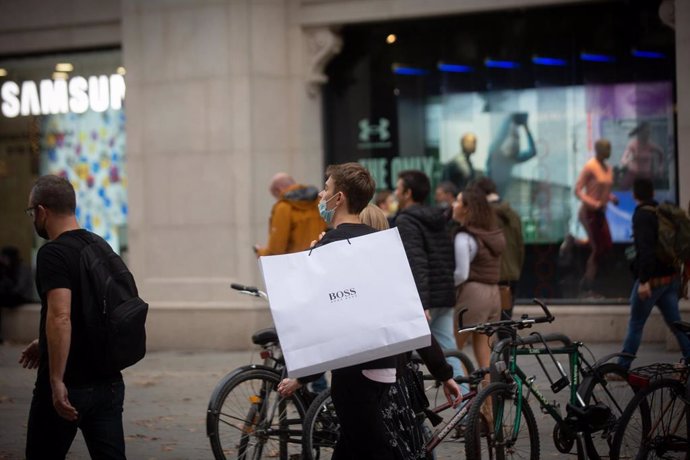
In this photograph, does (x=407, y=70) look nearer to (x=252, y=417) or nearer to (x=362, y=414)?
(x=252, y=417)

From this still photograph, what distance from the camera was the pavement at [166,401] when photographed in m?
7.99

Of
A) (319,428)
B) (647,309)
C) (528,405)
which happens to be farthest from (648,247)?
(319,428)

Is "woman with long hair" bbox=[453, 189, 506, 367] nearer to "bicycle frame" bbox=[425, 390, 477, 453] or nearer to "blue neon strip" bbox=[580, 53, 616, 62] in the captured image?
"bicycle frame" bbox=[425, 390, 477, 453]

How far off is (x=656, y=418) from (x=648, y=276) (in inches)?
133

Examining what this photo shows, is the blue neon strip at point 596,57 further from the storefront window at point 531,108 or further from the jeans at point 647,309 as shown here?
the jeans at point 647,309

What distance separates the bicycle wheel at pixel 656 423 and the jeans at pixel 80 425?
286 centimetres

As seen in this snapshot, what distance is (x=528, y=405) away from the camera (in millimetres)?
6391

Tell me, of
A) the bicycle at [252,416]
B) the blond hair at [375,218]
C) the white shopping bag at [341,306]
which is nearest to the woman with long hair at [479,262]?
the bicycle at [252,416]

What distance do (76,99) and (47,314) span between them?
34.3ft

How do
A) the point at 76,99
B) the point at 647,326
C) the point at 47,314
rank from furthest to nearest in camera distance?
the point at 76,99, the point at 647,326, the point at 47,314

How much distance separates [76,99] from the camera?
1502 cm

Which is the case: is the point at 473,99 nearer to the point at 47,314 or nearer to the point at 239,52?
the point at 239,52

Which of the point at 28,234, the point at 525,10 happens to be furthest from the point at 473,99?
the point at 28,234

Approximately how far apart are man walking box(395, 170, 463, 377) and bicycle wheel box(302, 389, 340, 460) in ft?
5.76
